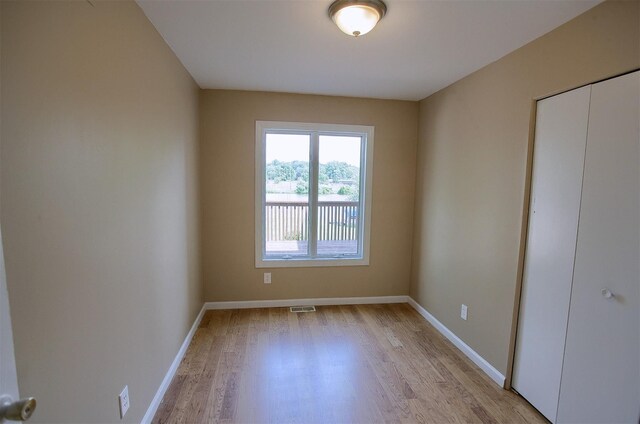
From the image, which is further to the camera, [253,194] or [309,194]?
[309,194]

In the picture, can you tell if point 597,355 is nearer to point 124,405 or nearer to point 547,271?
point 547,271

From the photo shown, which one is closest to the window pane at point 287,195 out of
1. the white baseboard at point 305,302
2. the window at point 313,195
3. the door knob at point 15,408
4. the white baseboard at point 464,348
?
the window at point 313,195

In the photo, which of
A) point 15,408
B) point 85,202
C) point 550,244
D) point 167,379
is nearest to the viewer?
point 15,408

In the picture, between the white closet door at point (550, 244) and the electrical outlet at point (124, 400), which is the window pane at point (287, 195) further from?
the white closet door at point (550, 244)

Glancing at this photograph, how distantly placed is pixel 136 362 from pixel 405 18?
95.0 inches

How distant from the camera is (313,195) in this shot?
3414mm

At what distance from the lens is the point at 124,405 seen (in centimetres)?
148

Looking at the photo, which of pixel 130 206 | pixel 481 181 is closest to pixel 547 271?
pixel 481 181

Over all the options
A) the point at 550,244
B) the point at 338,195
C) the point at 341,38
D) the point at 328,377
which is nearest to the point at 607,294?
the point at 550,244

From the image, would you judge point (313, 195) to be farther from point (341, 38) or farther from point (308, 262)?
point (341, 38)

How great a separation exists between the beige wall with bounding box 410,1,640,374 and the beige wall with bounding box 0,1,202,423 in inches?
92.3

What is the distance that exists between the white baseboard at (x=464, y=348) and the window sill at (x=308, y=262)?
821mm

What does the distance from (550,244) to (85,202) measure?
2423 mm

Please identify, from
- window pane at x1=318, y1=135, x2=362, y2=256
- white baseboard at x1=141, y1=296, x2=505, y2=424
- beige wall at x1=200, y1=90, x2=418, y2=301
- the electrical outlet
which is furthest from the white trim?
window pane at x1=318, y1=135, x2=362, y2=256
